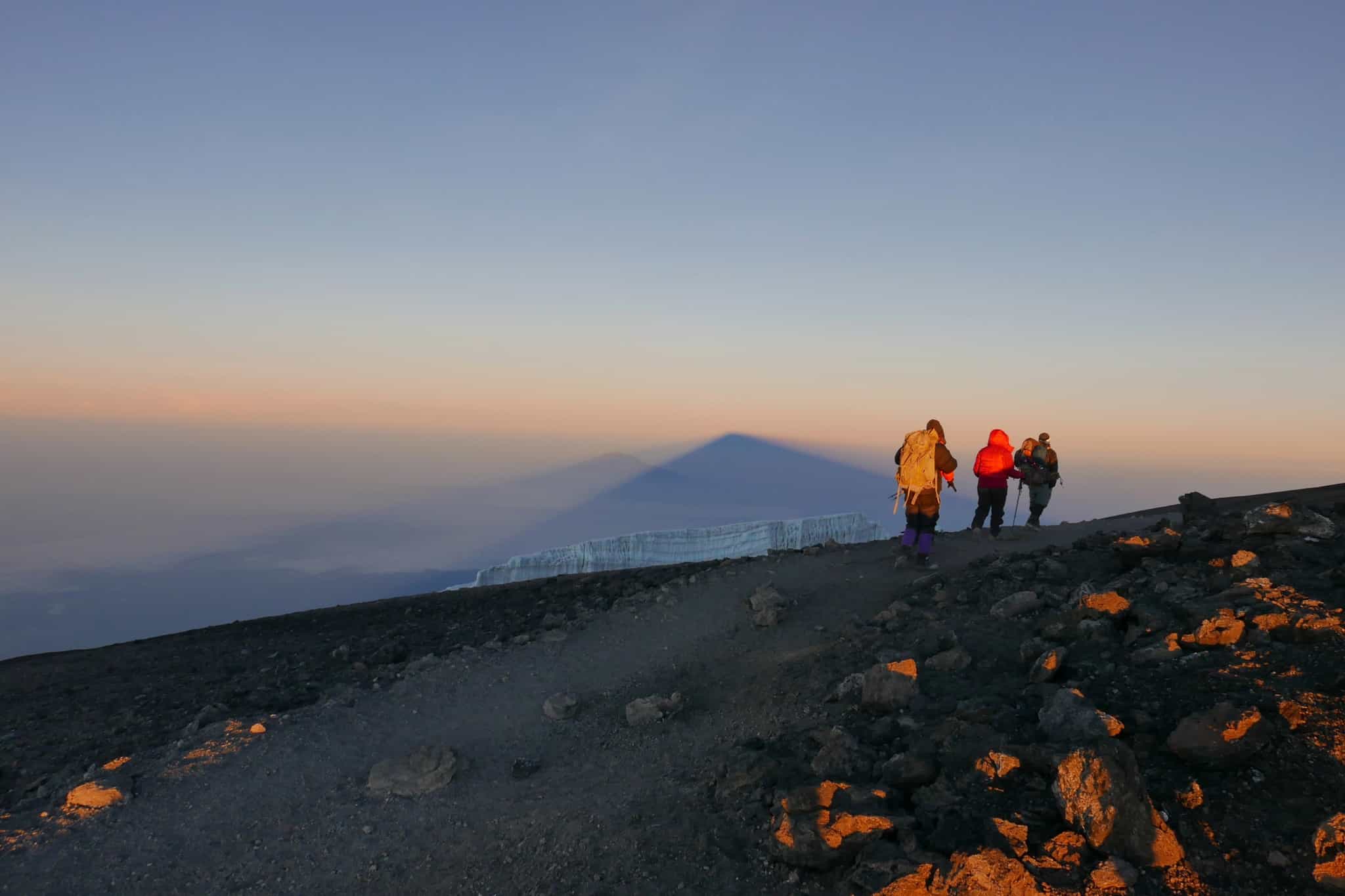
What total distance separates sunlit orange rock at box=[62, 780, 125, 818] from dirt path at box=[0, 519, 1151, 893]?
0.12m

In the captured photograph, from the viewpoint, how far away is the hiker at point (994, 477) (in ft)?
46.9

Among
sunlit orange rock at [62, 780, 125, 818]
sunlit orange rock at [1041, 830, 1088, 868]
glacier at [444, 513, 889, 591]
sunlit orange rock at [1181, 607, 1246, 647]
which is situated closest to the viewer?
sunlit orange rock at [1041, 830, 1088, 868]

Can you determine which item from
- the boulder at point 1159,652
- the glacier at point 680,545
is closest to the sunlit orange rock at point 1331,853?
the boulder at point 1159,652

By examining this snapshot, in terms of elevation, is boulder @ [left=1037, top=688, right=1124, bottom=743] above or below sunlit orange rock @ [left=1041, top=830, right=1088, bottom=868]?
above

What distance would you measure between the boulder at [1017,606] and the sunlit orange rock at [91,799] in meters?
8.96

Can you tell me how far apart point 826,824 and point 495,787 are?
3774mm

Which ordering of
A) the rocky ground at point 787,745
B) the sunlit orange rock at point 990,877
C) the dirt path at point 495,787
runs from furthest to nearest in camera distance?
the dirt path at point 495,787, the rocky ground at point 787,745, the sunlit orange rock at point 990,877

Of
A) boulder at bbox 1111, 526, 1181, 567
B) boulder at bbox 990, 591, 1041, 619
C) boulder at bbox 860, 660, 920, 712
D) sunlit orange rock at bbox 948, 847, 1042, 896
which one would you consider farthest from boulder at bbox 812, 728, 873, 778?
boulder at bbox 1111, 526, 1181, 567

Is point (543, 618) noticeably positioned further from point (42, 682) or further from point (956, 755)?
point (42, 682)

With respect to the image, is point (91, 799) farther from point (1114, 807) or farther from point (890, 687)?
point (1114, 807)

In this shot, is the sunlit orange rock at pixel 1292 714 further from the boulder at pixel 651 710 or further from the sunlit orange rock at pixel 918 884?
the boulder at pixel 651 710

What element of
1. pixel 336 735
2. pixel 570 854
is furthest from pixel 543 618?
pixel 570 854

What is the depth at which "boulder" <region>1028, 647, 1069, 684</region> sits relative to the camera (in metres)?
6.61

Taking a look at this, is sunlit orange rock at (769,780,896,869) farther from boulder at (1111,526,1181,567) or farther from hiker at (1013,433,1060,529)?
hiker at (1013,433,1060,529)
